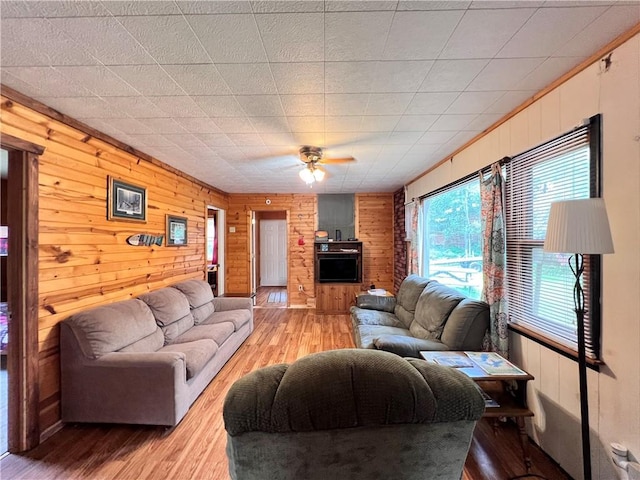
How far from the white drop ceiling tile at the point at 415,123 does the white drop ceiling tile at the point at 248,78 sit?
1.18 meters

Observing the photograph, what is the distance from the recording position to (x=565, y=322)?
185 centimetres

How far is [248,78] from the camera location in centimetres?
178

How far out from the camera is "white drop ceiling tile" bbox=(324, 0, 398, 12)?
48.1 inches

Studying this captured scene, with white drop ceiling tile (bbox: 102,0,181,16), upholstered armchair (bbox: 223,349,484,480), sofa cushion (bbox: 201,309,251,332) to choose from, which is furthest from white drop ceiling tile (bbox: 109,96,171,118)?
sofa cushion (bbox: 201,309,251,332)

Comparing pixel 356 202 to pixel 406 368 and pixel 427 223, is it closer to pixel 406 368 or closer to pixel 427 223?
pixel 427 223

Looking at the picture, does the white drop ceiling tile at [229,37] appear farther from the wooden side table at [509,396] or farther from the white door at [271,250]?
the white door at [271,250]

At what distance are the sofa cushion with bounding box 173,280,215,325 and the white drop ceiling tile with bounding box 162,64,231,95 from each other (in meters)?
2.63

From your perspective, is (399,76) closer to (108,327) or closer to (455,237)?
(455,237)

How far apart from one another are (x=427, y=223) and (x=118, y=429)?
4.44 metres

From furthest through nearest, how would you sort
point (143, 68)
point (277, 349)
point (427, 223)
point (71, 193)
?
point (427, 223) < point (277, 349) < point (71, 193) < point (143, 68)

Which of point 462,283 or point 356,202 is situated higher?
point 356,202

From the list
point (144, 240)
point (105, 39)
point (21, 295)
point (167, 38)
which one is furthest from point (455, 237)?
point (21, 295)

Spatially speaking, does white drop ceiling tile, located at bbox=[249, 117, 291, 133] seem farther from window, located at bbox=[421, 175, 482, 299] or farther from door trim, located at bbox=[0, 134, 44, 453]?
window, located at bbox=[421, 175, 482, 299]

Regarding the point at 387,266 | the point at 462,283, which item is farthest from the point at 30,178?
the point at 387,266
